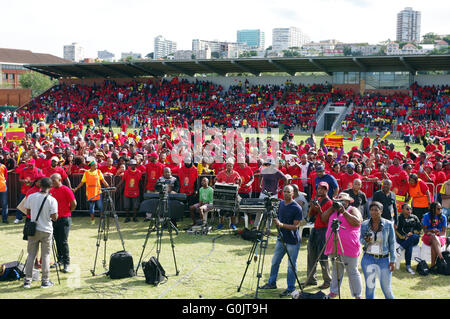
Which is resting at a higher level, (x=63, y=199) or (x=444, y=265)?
(x=63, y=199)

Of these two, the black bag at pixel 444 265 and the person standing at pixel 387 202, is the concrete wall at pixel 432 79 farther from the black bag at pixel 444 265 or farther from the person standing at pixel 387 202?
the black bag at pixel 444 265

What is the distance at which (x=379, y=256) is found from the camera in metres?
6.16

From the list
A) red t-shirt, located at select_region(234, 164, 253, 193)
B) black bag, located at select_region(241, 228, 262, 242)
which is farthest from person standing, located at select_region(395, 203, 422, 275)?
red t-shirt, located at select_region(234, 164, 253, 193)

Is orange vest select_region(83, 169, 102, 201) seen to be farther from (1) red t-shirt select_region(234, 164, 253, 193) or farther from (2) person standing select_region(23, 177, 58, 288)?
(2) person standing select_region(23, 177, 58, 288)

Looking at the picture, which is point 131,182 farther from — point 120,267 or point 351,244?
point 351,244

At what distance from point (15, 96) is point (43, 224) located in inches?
2425

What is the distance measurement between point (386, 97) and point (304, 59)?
829cm

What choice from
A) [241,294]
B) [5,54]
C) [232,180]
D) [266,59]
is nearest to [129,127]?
[266,59]

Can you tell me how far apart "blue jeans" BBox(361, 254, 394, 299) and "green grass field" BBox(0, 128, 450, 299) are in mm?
814

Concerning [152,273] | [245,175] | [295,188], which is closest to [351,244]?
[295,188]

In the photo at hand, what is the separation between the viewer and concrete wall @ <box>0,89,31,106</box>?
62.1m

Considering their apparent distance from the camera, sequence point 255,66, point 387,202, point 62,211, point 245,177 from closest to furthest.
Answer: point 62,211 → point 387,202 → point 245,177 → point 255,66

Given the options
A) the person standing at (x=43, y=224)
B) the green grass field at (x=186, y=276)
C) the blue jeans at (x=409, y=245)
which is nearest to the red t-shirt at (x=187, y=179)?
the green grass field at (x=186, y=276)

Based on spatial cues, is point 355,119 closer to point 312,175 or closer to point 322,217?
point 312,175
